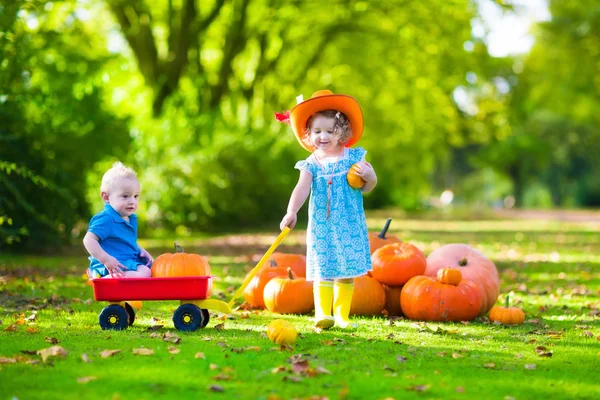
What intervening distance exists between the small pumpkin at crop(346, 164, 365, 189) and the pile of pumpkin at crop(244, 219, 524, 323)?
1053 mm

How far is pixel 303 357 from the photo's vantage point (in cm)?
498

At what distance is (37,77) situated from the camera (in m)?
12.3

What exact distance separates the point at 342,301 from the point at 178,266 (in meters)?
1.34

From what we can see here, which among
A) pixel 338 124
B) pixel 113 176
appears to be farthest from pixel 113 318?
pixel 338 124

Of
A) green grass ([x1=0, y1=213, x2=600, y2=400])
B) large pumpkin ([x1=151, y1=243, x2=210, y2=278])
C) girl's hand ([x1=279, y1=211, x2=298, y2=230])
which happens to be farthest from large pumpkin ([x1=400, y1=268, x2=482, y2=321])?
large pumpkin ([x1=151, y1=243, x2=210, y2=278])

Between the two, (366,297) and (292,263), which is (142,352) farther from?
(292,263)

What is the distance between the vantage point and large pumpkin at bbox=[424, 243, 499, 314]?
7.27 metres

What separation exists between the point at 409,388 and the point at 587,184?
53.2m

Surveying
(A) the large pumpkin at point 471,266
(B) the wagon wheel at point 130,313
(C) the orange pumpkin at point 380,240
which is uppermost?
(C) the orange pumpkin at point 380,240

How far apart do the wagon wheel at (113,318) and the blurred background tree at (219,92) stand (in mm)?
2909

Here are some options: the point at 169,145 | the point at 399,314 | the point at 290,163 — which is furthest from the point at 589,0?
the point at 399,314

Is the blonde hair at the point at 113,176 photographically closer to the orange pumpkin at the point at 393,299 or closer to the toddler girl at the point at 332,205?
the toddler girl at the point at 332,205

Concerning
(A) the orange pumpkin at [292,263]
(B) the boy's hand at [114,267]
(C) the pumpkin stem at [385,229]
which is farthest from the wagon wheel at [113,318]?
(C) the pumpkin stem at [385,229]

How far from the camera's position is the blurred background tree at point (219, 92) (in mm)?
12078
